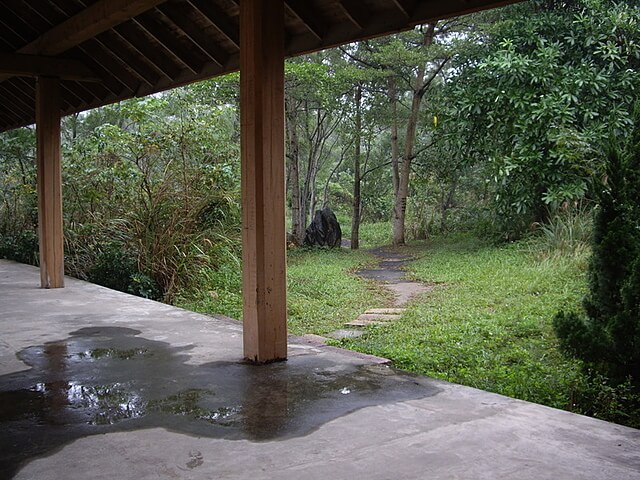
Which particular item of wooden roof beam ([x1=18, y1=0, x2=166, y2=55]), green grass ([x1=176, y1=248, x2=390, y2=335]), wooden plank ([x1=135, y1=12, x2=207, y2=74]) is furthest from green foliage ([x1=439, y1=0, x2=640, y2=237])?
wooden roof beam ([x1=18, y1=0, x2=166, y2=55])

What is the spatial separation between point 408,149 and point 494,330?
9056 mm

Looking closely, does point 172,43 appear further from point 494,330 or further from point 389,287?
point 389,287

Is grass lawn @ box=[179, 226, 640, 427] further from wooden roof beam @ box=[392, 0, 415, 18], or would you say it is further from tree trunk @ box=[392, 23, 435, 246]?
tree trunk @ box=[392, 23, 435, 246]

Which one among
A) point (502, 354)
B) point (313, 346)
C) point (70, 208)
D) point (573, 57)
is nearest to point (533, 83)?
point (573, 57)

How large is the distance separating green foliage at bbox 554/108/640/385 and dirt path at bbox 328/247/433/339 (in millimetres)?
2501

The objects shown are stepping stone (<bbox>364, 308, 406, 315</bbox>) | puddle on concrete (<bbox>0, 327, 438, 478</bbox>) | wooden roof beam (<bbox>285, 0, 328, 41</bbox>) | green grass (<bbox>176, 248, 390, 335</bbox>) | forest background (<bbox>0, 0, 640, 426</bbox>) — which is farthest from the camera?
forest background (<bbox>0, 0, 640, 426</bbox>)

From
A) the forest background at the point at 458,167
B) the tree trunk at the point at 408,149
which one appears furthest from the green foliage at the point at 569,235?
the tree trunk at the point at 408,149

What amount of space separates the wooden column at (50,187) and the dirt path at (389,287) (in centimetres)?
411

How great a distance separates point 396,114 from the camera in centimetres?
1528

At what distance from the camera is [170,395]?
12.3 ft

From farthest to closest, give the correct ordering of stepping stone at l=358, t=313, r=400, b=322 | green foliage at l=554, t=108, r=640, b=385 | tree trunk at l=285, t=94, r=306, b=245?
tree trunk at l=285, t=94, r=306, b=245 → stepping stone at l=358, t=313, r=400, b=322 → green foliage at l=554, t=108, r=640, b=385

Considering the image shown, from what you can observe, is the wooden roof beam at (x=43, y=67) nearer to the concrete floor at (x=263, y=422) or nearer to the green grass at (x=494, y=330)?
the concrete floor at (x=263, y=422)

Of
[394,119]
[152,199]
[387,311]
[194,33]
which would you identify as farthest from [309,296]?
[394,119]

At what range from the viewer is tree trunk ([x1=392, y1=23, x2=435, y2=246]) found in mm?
13953
